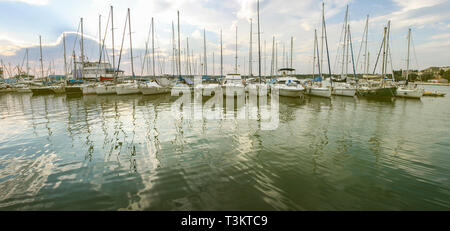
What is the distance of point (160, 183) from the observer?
5445 millimetres

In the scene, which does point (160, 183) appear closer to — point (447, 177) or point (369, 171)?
point (369, 171)

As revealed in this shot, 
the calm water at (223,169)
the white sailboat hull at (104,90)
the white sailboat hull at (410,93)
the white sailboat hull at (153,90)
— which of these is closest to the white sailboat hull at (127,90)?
the white sailboat hull at (104,90)

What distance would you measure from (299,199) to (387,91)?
33.2 m

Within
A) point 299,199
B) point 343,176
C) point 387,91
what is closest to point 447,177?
point 343,176

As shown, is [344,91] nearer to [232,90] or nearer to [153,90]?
[232,90]

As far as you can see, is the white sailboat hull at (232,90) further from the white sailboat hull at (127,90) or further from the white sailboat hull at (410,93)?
the white sailboat hull at (410,93)

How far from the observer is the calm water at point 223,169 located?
4648 mm

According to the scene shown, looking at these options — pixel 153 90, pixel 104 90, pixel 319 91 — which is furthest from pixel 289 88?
pixel 104 90

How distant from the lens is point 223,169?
6340 millimetres
